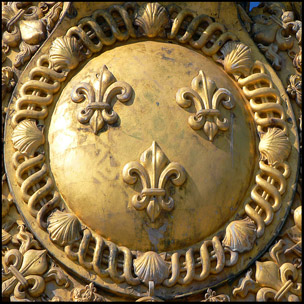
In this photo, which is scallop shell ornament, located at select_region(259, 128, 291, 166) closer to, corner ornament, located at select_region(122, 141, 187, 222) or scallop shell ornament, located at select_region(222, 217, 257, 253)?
scallop shell ornament, located at select_region(222, 217, 257, 253)

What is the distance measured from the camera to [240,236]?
5.96 metres

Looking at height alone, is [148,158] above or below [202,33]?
below

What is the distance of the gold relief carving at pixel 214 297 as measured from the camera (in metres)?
5.82

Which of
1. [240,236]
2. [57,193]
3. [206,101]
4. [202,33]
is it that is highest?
[202,33]

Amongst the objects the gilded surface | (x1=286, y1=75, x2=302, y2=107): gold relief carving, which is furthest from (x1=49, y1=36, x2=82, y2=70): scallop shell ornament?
(x1=286, y1=75, x2=302, y2=107): gold relief carving

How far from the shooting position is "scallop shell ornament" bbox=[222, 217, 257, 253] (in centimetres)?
595

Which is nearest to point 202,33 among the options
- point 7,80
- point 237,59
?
point 237,59

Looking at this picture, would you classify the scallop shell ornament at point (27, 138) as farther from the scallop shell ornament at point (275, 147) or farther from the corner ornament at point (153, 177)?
the scallop shell ornament at point (275, 147)

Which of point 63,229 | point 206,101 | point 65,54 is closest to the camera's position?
point 63,229

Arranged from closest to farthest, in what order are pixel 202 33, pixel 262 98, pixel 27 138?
1. pixel 27 138
2. pixel 262 98
3. pixel 202 33

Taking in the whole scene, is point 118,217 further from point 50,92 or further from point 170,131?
point 50,92

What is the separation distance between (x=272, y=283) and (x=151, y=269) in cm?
94

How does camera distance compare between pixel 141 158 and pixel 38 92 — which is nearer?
pixel 141 158

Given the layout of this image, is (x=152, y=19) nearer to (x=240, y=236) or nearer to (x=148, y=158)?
(x=148, y=158)
